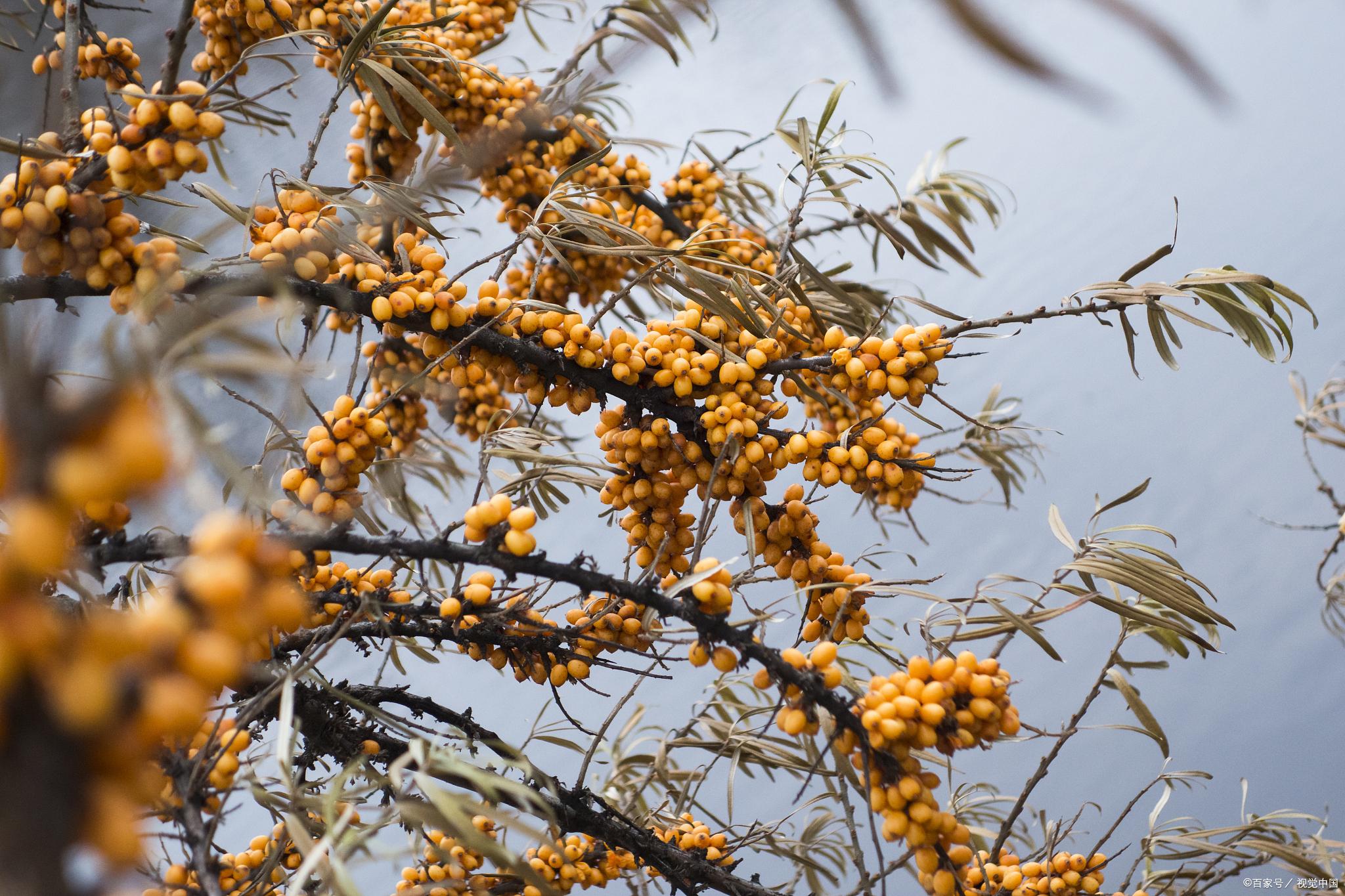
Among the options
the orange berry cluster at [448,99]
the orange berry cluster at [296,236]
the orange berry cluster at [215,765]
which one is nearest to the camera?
the orange berry cluster at [215,765]

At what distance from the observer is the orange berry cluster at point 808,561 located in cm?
51

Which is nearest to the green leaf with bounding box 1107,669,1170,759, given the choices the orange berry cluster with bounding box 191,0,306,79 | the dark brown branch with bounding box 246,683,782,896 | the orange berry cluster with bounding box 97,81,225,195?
the dark brown branch with bounding box 246,683,782,896

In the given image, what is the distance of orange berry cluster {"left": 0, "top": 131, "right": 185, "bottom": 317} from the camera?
0.40 m

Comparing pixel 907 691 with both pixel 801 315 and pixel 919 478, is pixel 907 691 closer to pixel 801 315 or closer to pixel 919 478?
pixel 919 478

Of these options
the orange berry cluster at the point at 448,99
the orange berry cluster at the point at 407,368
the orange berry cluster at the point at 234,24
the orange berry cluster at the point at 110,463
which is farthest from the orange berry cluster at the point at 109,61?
the orange berry cluster at the point at 110,463

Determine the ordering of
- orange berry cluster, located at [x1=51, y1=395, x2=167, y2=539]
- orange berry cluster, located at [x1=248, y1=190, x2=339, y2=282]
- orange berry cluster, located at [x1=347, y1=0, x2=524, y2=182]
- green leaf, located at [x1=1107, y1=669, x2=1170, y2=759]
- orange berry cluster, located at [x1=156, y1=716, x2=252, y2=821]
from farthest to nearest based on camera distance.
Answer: orange berry cluster, located at [x1=347, y1=0, x2=524, y2=182]
green leaf, located at [x1=1107, y1=669, x2=1170, y2=759]
orange berry cluster, located at [x1=248, y1=190, x2=339, y2=282]
orange berry cluster, located at [x1=156, y1=716, x2=252, y2=821]
orange berry cluster, located at [x1=51, y1=395, x2=167, y2=539]

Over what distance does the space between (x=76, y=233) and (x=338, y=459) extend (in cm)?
17

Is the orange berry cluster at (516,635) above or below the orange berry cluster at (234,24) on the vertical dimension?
below

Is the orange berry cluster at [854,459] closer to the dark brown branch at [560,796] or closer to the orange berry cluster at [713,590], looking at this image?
the orange berry cluster at [713,590]

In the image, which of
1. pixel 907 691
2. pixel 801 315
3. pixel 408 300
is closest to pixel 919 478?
pixel 801 315

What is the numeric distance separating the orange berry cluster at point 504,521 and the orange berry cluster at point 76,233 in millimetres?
175

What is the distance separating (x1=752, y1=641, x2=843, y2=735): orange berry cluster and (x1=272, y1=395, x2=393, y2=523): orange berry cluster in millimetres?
262

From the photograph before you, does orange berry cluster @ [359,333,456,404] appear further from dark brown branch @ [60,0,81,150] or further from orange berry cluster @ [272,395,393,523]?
dark brown branch @ [60,0,81,150]

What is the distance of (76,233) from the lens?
0.42m
